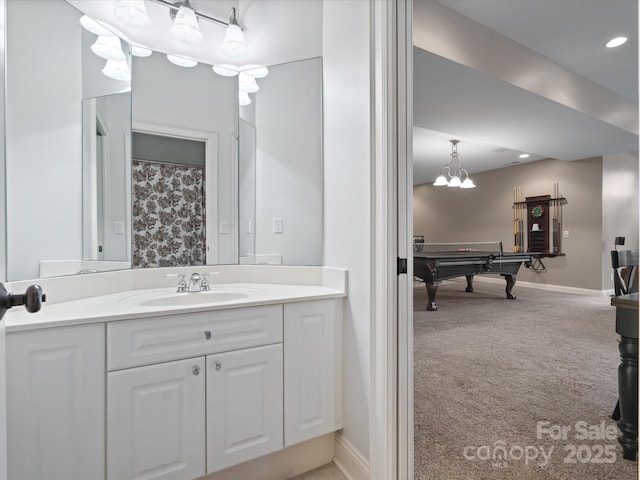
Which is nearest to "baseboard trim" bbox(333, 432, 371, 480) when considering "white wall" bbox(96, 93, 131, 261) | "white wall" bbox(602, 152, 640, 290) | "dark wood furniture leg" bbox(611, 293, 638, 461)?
"dark wood furniture leg" bbox(611, 293, 638, 461)

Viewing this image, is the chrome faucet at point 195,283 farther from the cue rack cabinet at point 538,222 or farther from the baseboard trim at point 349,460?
the cue rack cabinet at point 538,222

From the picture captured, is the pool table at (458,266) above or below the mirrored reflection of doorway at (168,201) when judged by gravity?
below

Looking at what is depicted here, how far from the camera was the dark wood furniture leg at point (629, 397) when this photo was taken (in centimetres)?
162

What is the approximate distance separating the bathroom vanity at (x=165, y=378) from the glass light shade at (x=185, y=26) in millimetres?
1354

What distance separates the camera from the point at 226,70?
2.12 m

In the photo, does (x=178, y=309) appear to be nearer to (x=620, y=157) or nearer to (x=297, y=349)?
(x=297, y=349)

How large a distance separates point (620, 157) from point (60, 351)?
26.1 ft

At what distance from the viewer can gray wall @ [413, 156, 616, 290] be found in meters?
6.00

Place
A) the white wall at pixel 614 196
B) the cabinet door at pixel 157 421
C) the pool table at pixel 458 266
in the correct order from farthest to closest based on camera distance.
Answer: the white wall at pixel 614 196 → the pool table at pixel 458 266 → the cabinet door at pixel 157 421

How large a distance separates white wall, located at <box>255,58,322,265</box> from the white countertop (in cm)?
17

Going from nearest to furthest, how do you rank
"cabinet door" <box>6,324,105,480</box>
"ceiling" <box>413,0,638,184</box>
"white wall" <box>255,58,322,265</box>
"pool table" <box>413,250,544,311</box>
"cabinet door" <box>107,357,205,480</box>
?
"cabinet door" <box>6,324,105,480</box> < "cabinet door" <box>107,357,205,480</box> < "white wall" <box>255,58,322,265</box> < "ceiling" <box>413,0,638,184</box> < "pool table" <box>413,250,544,311</box>

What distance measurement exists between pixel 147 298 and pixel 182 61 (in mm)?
1351

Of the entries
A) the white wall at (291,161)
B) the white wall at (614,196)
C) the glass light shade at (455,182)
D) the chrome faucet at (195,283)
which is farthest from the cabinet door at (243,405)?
the white wall at (614,196)

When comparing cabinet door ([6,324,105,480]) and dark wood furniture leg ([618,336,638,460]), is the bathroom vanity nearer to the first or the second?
cabinet door ([6,324,105,480])
